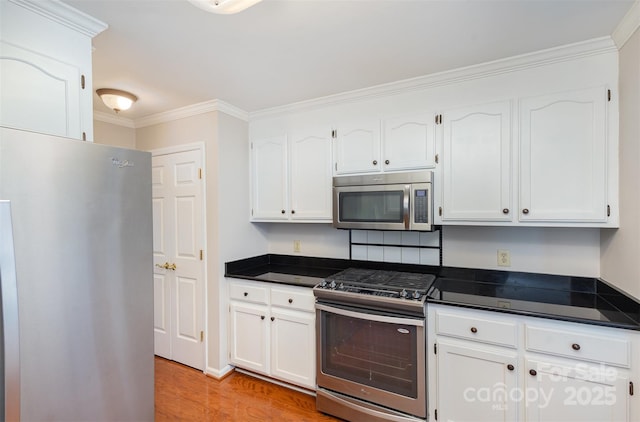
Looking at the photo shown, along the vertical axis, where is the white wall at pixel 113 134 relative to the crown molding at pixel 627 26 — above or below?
below

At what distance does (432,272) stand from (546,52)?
1607mm

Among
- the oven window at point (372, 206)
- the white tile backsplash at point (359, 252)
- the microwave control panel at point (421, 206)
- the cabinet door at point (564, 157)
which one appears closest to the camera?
the cabinet door at point (564, 157)

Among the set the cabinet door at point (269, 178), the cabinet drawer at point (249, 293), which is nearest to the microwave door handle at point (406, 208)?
the cabinet door at point (269, 178)

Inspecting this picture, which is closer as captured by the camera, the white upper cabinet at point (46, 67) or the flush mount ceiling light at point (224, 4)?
the flush mount ceiling light at point (224, 4)

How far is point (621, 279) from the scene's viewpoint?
1.67 meters

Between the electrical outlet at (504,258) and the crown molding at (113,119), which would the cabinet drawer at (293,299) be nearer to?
the electrical outlet at (504,258)

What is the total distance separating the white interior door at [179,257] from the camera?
8.97ft

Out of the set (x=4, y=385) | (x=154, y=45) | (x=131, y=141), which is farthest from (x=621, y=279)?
(x=131, y=141)

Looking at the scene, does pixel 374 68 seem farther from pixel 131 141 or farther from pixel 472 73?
pixel 131 141

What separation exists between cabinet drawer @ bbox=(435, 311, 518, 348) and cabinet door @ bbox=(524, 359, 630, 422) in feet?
0.49

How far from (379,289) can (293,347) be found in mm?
876

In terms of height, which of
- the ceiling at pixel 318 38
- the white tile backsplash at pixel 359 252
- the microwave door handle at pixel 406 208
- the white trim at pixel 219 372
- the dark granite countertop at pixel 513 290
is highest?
the ceiling at pixel 318 38

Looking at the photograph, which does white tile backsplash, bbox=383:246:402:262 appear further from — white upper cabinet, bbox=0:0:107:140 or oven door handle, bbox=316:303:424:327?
white upper cabinet, bbox=0:0:107:140

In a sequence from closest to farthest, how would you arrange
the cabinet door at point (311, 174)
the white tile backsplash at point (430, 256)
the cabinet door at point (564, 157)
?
the cabinet door at point (564, 157)
the white tile backsplash at point (430, 256)
the cabinet door at point (311, 174)
